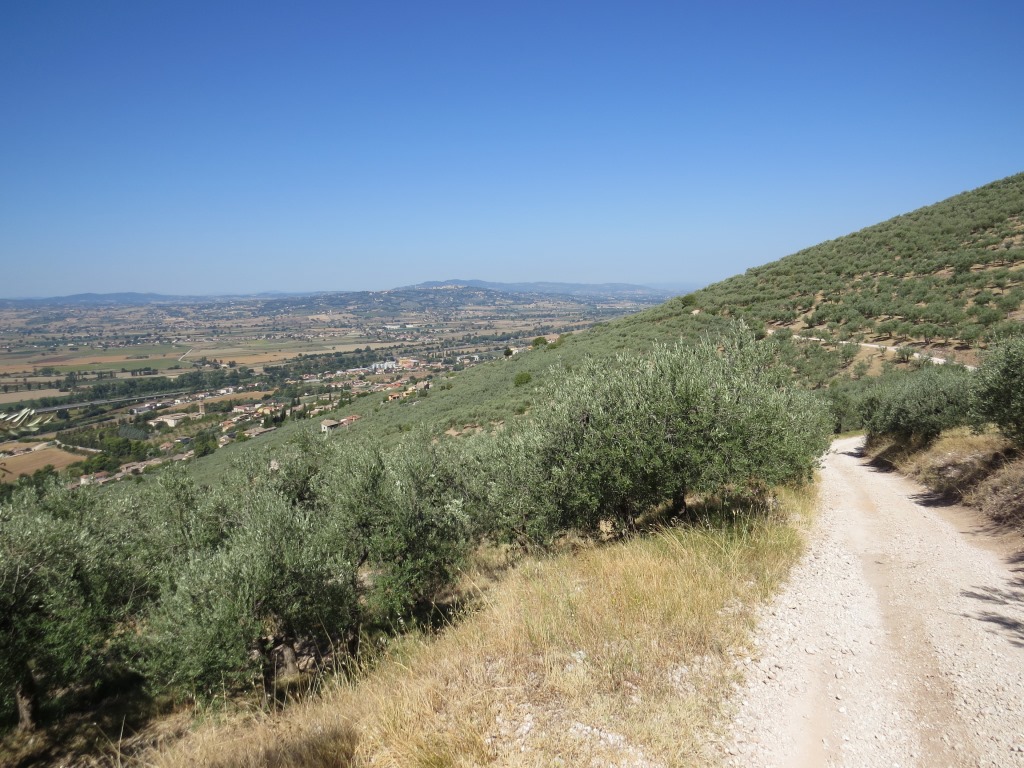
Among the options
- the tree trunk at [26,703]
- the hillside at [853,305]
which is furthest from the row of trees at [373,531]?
the hillside at [853,305]

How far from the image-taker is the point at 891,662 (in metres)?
5.46

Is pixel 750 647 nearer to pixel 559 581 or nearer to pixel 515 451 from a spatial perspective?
pixel 559 581

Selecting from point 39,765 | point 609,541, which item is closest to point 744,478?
point 609,541

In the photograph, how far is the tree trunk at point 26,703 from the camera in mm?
10337

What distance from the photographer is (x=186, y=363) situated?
12581 cm

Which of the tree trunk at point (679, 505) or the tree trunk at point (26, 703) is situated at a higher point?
the tree trunk at point (679, 505)

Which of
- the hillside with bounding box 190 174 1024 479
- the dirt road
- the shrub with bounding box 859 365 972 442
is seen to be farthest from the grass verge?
the hillside with bounding box 190 174 1024 479

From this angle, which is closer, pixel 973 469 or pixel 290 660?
pixel 290 660

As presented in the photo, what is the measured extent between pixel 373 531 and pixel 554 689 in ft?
27.5

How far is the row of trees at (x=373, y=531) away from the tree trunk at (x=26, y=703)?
0.04 meters

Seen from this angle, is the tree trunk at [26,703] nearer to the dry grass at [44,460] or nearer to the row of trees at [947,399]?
the row of trees at [947,399]

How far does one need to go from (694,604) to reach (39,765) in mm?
13675

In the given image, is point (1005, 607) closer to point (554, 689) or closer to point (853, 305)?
point (554, 689)

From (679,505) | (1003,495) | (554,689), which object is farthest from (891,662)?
(1003,495)
